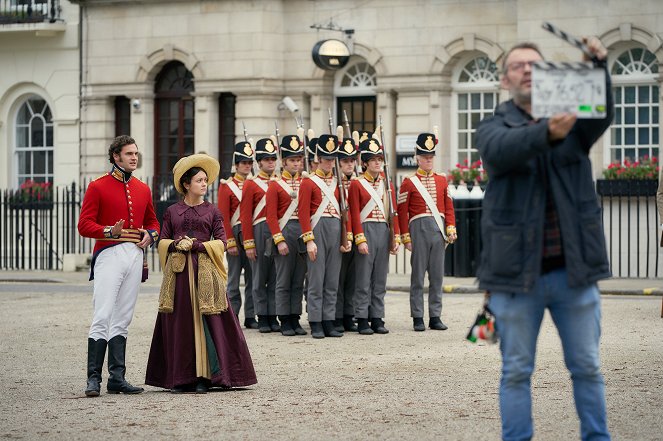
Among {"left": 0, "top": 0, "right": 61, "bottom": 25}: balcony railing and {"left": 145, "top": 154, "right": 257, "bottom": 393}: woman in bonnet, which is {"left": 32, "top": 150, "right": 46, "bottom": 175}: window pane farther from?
{"left": 145, "top": 154, "right": 257, "bottom": 393}: woman in bonnet

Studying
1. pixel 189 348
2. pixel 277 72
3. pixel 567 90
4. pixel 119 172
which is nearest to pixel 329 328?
pixel 189 348

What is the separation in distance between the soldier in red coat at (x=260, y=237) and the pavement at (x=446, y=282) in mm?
3035

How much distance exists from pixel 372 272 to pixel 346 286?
0.33 m

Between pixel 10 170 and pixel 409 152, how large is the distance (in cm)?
927

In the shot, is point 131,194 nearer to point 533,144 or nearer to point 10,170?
point 533,144

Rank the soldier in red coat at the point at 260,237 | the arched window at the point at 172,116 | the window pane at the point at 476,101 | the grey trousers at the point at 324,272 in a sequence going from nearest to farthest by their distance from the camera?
the grey trousers at the point at 324,272
the soldier in red coat at the point at 260,237
the window pane at the point at 476,101
the arched window at the point at 172,116

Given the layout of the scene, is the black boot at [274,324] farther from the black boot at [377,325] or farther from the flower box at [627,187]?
the flower box at [627,187]

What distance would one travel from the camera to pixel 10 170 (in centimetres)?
3294

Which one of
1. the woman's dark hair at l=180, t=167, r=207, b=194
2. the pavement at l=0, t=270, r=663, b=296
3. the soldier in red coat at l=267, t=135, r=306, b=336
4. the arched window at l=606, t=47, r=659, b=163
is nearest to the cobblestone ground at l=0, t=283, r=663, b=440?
the soldier in red coat at l=267, t=135, r=306, b=336

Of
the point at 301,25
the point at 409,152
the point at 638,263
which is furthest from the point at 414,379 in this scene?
the point at 301,25

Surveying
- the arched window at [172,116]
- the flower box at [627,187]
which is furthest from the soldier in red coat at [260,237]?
the arched window at [172,116]

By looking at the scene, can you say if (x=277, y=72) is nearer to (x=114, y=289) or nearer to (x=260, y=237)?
(x=260, y=237)

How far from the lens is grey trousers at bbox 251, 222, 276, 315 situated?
16672mm

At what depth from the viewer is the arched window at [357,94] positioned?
29719 millimetres
